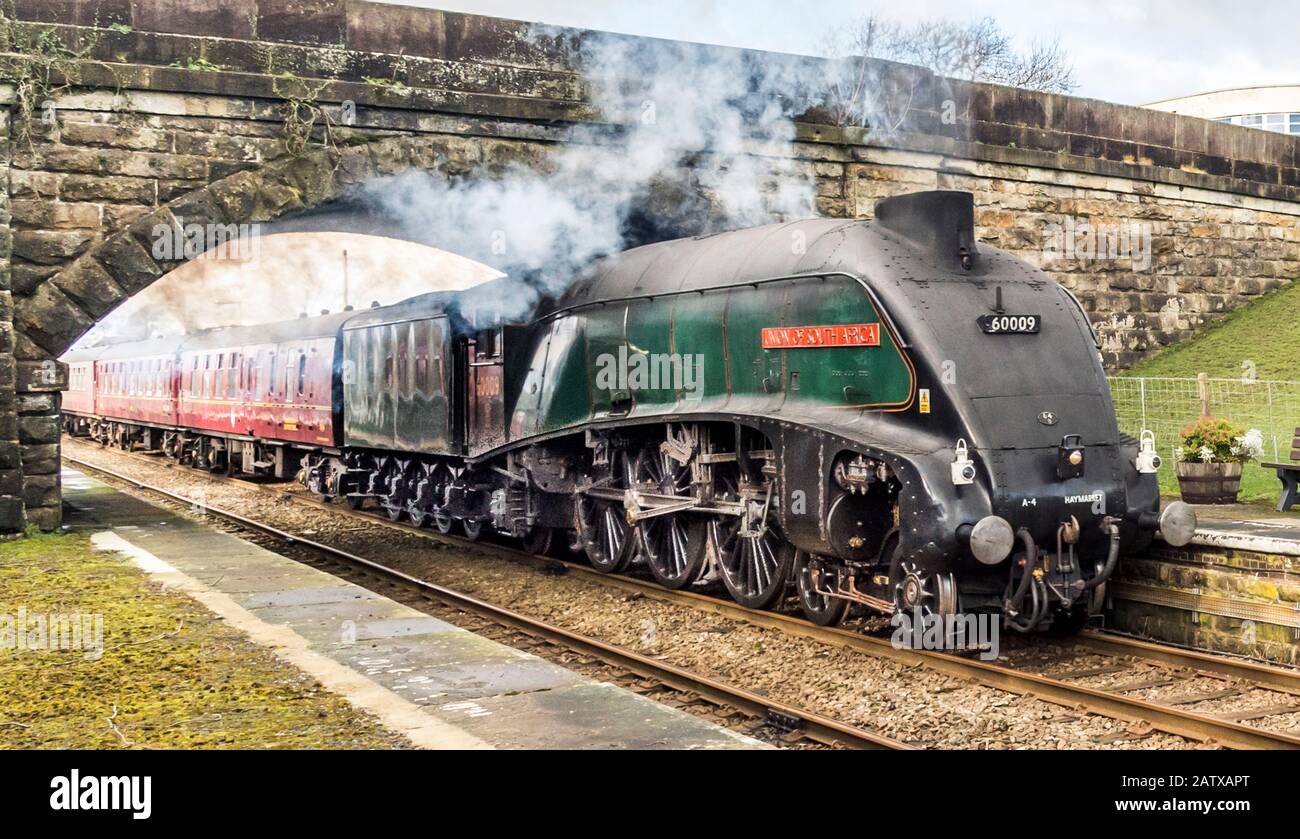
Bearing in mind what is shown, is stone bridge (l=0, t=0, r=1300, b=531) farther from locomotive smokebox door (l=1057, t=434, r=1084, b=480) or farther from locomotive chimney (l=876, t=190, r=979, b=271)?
locomotive smokebox door (l=1057, t=434, r=1084, b=480)

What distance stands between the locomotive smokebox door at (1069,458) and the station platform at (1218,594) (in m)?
1.53

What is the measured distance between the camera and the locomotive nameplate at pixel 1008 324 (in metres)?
8.42

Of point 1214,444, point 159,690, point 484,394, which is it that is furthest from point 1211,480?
point 159,690

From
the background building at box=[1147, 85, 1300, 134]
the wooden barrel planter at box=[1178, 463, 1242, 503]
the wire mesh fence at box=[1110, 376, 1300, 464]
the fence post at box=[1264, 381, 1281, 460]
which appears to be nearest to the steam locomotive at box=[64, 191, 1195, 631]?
the wooden barrel planter at box=[1178, 463, 1242, 503]

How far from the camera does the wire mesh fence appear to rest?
15.9m

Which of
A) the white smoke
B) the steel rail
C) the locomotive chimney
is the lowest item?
the steel rail

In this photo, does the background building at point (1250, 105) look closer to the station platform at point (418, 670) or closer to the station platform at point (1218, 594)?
the station platform at point (1218, 594)

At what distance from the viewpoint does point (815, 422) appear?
8.61 metres

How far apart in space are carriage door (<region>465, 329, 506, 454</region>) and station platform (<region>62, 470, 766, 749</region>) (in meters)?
2.68

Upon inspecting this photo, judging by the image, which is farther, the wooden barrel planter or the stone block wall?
the wooden barrel planter

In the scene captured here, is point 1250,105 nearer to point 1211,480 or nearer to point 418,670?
point 1211,480

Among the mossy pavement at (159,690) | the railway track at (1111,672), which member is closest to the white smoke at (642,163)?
the railway track at (1111,672)
